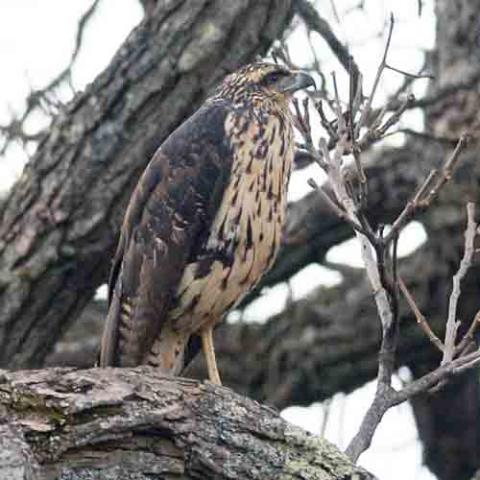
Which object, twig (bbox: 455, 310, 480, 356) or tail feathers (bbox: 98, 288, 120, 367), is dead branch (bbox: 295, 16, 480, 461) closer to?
twig (bbox: 455, 310, 480, 356)

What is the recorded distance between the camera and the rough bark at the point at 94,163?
6.34 metres

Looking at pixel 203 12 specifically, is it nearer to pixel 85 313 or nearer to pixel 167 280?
pixel 167 280

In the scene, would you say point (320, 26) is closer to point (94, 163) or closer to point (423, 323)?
point (94, 163)

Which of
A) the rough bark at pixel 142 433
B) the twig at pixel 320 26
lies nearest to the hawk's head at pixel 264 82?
the twig at pixel 320 26

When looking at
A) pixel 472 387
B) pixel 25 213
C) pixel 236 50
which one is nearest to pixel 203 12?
pixel 236 50

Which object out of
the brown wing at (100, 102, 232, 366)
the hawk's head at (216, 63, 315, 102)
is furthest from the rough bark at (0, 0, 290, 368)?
the brown wing at (100, 102, 232, 366)

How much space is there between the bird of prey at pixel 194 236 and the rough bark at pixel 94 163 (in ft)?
1.16

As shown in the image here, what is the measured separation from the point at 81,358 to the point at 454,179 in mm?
1717

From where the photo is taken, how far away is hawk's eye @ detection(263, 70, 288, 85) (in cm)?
636

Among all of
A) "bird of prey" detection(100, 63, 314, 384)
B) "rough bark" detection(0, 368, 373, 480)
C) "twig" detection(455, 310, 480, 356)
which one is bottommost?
Result: "rough bark" detection(0, 368, 373, 480)

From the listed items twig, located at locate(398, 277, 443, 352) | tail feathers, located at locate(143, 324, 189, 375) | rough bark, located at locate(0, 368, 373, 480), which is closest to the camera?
rough bark, located at locate(0, 368, 373, 480)

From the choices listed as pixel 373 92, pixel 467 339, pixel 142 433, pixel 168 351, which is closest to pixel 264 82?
pixel 168 351

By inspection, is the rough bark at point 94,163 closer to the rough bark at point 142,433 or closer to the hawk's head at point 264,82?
the hawk's head at point 264,82

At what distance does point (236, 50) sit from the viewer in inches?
259
